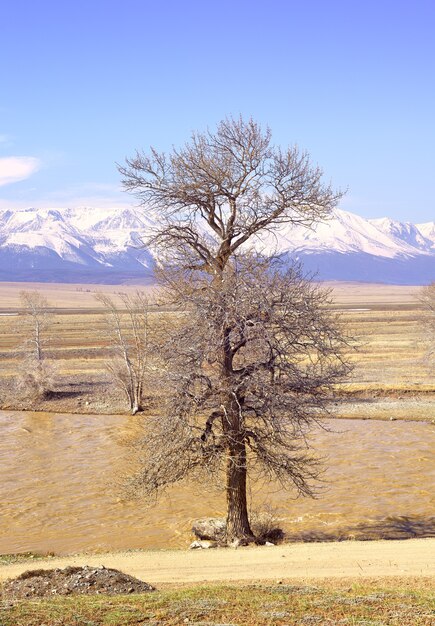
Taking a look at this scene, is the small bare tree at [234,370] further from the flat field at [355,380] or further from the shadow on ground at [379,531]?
the flat field at [355,380]

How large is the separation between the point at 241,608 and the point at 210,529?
9.46m

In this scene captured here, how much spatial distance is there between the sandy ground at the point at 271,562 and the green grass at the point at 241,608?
227 centimetres

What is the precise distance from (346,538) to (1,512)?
448 inches

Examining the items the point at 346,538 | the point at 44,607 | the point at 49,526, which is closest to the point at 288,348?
the point at 346,538

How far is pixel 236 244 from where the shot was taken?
18578mm

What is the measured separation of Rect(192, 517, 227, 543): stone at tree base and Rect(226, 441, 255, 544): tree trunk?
1.83 ft

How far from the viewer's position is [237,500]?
18.6 m

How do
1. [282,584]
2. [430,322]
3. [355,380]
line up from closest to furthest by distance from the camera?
1. [282,584]
2. [355,380]
3. [430,322]

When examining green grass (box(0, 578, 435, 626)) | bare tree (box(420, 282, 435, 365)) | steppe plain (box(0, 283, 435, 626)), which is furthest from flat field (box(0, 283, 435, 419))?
green grass (box(0, 578, 435, 626))

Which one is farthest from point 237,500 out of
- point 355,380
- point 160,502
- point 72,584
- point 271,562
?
point 355,380

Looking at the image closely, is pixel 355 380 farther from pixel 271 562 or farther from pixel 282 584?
pixel 282 584

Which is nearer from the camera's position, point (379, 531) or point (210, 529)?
point (210, 529)

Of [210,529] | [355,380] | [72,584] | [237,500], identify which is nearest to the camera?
[72,584]

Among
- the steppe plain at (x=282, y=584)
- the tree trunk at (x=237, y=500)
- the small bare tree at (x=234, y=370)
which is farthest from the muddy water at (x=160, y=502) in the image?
the small bare tree at (x=234, y=370)
